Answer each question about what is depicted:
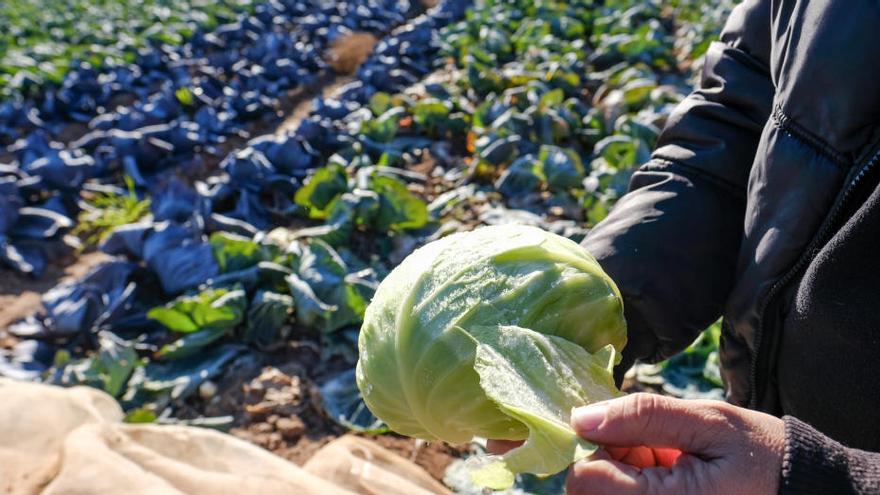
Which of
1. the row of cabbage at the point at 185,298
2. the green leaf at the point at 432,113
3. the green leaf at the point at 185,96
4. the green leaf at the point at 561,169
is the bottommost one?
the green leaf at the point at 185,96

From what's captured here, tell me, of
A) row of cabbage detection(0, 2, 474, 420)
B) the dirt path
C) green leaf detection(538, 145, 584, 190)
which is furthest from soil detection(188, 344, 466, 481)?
the dirt path

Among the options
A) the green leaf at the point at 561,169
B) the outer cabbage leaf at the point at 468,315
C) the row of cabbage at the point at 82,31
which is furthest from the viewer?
the row of cabbage at the point at 82,31

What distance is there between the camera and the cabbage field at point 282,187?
339cm

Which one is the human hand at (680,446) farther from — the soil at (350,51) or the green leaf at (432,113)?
the soil at (350,51)

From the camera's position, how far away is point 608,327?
1.39m

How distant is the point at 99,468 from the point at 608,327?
193cm

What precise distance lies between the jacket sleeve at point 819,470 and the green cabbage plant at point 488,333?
0.31m

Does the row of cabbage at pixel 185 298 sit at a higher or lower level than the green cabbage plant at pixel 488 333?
A: lower

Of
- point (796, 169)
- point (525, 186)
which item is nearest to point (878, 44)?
point (796, 169)

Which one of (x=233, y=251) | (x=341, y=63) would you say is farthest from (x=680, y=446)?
(x=341, y=63)

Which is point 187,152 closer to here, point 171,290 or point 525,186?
point 171,290

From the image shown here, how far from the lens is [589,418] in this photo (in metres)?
1.06

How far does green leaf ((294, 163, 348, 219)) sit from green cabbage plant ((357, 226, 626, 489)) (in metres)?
3.61

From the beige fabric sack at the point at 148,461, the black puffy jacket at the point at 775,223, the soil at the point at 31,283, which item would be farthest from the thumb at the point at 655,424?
the soil at the point at 31,283
